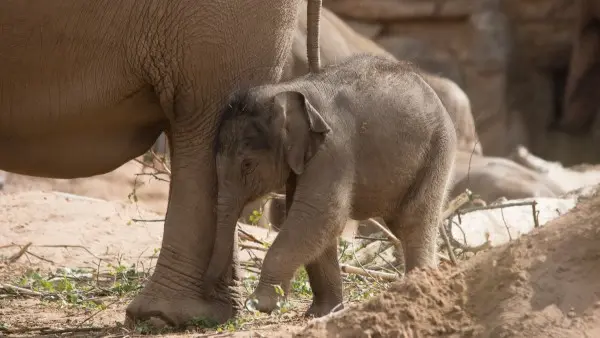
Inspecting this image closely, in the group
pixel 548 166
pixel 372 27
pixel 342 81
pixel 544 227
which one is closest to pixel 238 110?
pixel 342 81

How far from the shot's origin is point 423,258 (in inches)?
191

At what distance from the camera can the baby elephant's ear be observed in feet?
15.0

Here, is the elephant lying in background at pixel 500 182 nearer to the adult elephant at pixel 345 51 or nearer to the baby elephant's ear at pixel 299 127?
the adult elephant at pixel 345 51

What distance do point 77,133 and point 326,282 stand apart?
120 cm

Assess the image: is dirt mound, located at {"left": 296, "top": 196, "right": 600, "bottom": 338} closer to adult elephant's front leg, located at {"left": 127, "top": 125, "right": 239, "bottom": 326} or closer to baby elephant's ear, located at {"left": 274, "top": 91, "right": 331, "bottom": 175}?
baby elephant's ear, located at {"left": 274, "top": 91, "right": 331, "bottom": 175}

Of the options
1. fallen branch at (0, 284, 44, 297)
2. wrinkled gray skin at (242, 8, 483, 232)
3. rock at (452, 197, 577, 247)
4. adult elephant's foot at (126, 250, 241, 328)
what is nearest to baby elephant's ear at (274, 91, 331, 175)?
adult elephant's foot at (126, 250, 241, 328)

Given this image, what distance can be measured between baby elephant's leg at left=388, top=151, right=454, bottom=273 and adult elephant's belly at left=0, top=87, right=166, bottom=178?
1.13 metres

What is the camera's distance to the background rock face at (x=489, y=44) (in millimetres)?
16250

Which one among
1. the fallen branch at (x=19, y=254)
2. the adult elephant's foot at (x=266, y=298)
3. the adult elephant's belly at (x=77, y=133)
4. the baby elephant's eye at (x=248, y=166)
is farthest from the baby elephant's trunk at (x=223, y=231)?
the fallen branch at (x=19, y=254)

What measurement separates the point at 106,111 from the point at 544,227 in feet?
6.77

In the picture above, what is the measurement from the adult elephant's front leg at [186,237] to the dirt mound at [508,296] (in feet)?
4.89

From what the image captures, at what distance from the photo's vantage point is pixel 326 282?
16.1 ft

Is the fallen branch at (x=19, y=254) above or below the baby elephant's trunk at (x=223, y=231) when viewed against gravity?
below

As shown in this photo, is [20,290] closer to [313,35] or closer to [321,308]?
[321,308]
